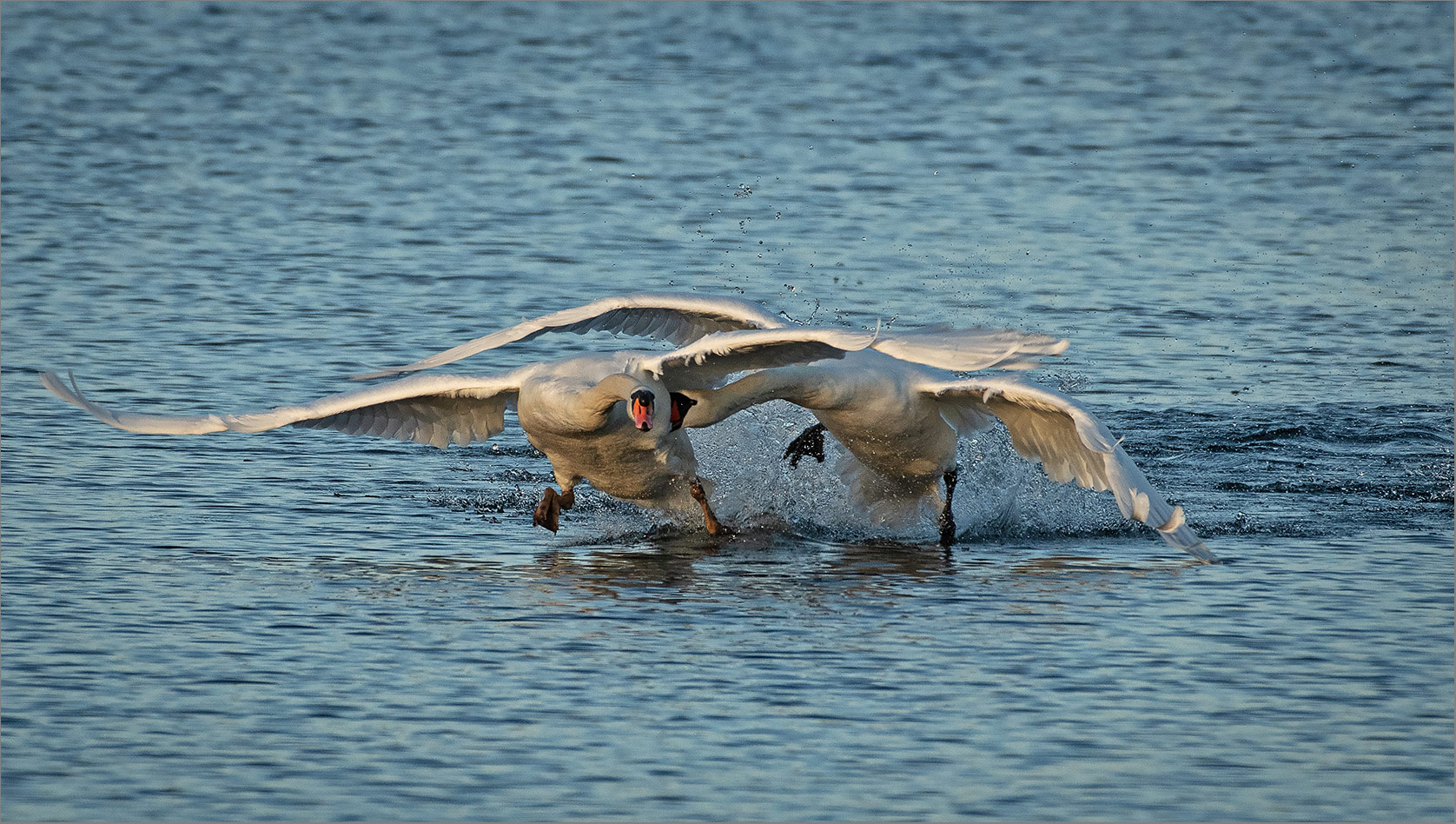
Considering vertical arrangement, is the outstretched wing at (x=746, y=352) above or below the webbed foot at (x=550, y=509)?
above

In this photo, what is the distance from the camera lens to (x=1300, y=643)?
36.0 feet

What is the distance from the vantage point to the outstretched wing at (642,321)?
42.5 feet

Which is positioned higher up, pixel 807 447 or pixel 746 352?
pixel 746 352

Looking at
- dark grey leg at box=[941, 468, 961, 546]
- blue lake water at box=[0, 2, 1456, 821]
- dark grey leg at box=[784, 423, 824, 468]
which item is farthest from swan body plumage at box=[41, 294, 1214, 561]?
blue lake water at box=[0, 2, 1456, 821]

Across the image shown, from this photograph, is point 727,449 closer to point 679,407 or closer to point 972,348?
point 679,407

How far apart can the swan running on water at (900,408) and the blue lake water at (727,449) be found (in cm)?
34

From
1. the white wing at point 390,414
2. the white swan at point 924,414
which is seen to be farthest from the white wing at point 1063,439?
the white wing at point 390,414

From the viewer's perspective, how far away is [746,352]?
38.4ft

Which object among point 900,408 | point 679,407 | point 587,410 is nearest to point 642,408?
point 587,410

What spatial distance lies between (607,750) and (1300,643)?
3.79 meters

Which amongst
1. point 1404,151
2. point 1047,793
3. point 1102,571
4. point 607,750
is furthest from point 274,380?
point 1404,151

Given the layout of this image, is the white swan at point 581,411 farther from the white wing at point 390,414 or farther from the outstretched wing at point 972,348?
the outstretched wing at point 972,348

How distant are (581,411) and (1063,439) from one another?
9.51ft

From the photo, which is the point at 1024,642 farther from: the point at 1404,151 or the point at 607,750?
the point at 1404,151
